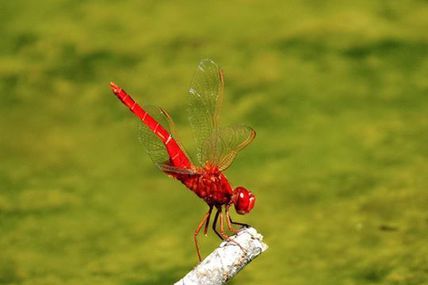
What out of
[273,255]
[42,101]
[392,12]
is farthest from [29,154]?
[392,12]

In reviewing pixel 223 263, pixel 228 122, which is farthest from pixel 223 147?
pixel 228 122

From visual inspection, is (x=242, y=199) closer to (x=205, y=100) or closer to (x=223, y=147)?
(x=223, y=147)

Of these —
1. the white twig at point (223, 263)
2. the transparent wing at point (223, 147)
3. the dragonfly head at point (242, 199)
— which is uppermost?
the transparent wing at point (223, 147)

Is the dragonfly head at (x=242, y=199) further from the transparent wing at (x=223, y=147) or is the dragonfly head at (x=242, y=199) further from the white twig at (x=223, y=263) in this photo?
the white twig at (x=223, y=263)

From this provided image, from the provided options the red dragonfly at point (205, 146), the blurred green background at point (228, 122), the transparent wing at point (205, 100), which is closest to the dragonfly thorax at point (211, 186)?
the red dragonfly at point (205, 146)

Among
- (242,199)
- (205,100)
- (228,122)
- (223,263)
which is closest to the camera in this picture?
(223,263)

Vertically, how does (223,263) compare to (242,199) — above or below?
below

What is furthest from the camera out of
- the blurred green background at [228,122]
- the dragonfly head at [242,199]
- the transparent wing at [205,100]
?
the blurred green background at [228,122]

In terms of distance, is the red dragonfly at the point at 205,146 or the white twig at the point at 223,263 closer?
the white twig at the point at 223,263
